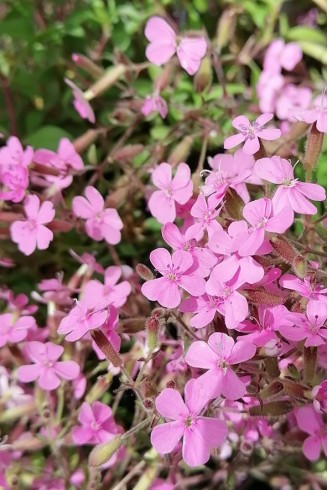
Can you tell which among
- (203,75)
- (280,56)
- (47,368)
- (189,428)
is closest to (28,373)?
(47,368)

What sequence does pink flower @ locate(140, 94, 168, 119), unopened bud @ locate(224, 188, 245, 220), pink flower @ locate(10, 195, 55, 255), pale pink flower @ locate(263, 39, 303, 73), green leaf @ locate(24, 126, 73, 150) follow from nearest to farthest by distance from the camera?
unopened bud @ locate(224, 188, 245, 220), pink flower @ locate(10, 195, 55, 255), pink flower @ locate(140, 94, 168, 119), green leaf @ locate(24, 126, 73, 150), pale pink flower @ locate(263, 39, 303, 73)

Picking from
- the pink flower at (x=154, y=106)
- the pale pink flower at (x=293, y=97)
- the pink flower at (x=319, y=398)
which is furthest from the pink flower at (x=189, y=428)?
the pale pink flower at (x=293, y=97)

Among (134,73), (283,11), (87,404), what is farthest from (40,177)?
(283,11)

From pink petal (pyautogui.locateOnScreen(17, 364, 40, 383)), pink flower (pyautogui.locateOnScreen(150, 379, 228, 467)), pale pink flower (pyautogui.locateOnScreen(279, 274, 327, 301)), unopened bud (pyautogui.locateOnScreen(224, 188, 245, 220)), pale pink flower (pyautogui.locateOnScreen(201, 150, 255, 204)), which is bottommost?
pink petal (pyautogui.locateOnScreen(17, 364, 40, 383))

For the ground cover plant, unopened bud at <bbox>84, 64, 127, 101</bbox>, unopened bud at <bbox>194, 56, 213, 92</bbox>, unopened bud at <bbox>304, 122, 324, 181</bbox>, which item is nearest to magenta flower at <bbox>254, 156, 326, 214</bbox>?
the ground cover plant

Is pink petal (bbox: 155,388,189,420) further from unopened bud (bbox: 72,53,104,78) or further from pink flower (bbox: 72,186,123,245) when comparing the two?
unopened bud (bbox: 72,53,104,78)

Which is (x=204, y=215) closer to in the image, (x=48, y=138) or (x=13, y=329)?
(x=13, y=329)

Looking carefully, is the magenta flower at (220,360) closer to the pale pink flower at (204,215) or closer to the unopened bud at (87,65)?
the pale pink flower at (204,215)

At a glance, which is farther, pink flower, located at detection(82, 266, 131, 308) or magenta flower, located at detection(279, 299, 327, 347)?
pink flower, located at detection(82, 266, 131, 308)
